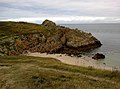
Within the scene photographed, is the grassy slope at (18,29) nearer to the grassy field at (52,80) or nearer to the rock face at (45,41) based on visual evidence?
the rock face at (45,41)

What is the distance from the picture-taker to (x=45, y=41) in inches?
4144

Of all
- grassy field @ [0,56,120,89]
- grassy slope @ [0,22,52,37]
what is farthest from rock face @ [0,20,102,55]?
grassy field @ [0,56,120,89]

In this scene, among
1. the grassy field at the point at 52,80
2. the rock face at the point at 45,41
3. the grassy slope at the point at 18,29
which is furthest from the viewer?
the grassy slope at the point at 18,29

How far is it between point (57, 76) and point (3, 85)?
7023 millimetres

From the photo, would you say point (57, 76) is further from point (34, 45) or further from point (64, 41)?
point (64, 41)

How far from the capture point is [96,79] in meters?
32.5

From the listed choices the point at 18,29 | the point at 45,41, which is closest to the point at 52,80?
the point at 45,41

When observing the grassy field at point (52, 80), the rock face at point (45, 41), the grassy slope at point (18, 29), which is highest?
the grassy field at point (52, 80)

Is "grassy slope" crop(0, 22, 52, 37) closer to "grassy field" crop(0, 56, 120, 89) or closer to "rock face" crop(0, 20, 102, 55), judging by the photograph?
"rock face" crop(0, 20, 102, 55)

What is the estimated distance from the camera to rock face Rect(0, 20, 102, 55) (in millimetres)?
95500

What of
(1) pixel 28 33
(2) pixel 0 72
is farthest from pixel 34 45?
(2) pixel 0 72

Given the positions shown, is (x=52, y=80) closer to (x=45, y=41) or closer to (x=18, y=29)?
(x=45, y=41)

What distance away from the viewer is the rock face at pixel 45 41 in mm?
95500

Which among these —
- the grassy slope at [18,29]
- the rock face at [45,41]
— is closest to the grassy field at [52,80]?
the rock face at [45,41]
